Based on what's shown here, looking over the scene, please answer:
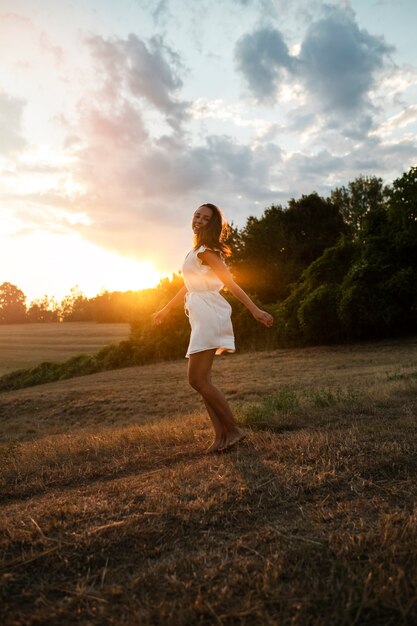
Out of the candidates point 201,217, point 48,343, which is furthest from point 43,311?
point 201,217

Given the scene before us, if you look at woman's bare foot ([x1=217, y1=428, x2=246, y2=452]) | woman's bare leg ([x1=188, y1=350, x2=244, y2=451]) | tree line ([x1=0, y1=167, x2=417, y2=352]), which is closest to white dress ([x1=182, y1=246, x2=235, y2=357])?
woman's bare leg ([x1=188, y1=350, x2=244, y2=451])

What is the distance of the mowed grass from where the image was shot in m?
1.98

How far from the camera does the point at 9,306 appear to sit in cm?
9700

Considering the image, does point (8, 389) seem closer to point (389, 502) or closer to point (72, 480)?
point (72, 480)

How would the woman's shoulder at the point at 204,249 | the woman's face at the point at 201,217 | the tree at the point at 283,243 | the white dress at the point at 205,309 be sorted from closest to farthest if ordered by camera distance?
1. the white dress at the point at 205,309
2. the woman's shoulder at the point at 204,249
3. the woman's face at the point at 201,217
4. the tree at the point at 283,243

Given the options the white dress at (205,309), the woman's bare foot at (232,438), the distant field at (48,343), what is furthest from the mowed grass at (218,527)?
the distant field at (48,343)

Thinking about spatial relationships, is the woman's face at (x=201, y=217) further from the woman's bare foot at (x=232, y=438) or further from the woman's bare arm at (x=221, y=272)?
the woman's bare foot at (x=232, y=438)

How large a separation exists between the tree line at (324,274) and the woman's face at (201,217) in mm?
18101

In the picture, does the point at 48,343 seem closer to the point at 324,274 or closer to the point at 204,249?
the point at 324,274

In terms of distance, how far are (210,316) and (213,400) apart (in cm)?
85

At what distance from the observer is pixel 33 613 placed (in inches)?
78.4

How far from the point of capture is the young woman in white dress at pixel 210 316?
4.72 m

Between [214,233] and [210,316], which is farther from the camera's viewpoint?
[214,233]

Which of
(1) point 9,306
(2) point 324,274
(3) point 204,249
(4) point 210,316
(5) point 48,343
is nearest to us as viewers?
(4) point 210,316
